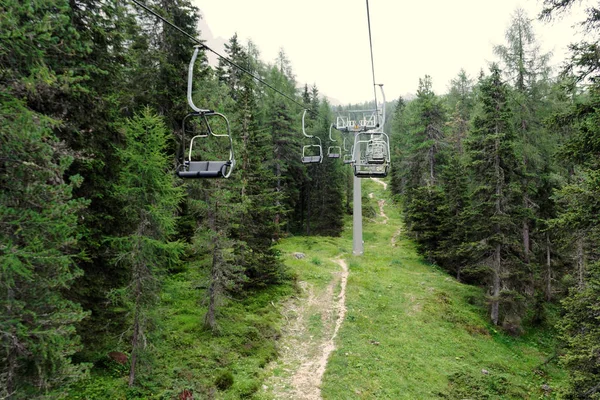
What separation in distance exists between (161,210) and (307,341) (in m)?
9.66

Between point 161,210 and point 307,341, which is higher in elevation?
point 161,210

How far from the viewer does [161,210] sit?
10.9 meters

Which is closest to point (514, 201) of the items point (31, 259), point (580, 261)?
point (580, 261)

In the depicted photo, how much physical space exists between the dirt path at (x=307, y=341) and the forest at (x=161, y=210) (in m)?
0.86

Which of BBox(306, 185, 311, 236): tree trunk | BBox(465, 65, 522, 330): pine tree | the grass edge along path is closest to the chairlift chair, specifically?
BBox(465, 65, 522, 330): pine tree

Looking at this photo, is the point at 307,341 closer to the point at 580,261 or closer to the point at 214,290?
the point at 214,290

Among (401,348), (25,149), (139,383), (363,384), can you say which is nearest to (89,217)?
(25,149)

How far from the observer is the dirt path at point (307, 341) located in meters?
12.5

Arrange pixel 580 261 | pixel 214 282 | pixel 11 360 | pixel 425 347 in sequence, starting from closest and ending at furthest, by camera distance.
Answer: pixel 11 360 → pixel 214 282 → pixel 425 347 → pixel 580 261

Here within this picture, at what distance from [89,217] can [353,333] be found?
12897 mm

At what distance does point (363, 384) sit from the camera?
1299cm

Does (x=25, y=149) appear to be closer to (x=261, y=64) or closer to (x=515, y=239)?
(x=515, y=239)

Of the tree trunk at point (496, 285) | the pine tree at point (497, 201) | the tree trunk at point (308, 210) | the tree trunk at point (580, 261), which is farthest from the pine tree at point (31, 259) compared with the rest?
the tree trunk at point (308, 210)

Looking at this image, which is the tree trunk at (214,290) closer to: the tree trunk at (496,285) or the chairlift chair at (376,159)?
the chairlift chair at (376,159)
